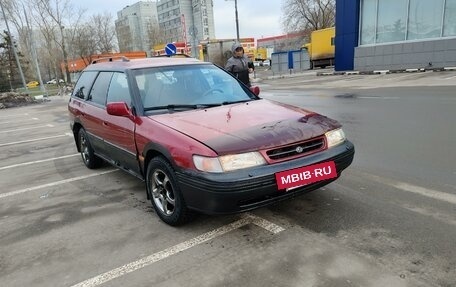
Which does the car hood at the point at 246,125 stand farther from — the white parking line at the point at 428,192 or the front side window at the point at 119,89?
the white parking line at the point at 428,192

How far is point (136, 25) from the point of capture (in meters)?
92.9

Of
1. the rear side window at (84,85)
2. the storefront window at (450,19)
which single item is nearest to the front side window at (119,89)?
the rear side window at (84,85)

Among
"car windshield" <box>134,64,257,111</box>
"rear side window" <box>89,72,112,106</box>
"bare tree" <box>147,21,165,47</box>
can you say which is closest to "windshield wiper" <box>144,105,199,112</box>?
"car windshield" <box>134,64,257,111</box>

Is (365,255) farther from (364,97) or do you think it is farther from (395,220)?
(364,97)

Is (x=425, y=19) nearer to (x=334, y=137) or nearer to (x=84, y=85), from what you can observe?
(x=84, y=85)

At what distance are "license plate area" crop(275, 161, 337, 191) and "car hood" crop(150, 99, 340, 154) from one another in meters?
0.26

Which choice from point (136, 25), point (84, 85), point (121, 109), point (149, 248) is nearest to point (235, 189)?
point (149, 248)

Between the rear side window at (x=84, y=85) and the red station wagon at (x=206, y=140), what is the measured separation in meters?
0.70

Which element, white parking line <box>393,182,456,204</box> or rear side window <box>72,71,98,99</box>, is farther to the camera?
rear side window <box>72,71,98,99</box>

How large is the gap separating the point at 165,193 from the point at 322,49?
35.4m

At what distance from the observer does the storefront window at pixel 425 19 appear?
63.4 ft

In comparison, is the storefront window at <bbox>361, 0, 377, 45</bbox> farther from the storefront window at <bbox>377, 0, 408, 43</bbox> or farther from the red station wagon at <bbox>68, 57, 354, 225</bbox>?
the red station wagon at <bbox>68, 57, 354, 225</bbox>

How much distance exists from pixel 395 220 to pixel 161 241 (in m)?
2.17

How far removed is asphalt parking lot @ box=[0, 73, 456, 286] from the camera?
2934 millimetres
